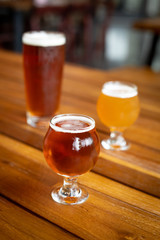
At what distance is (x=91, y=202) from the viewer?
55cm

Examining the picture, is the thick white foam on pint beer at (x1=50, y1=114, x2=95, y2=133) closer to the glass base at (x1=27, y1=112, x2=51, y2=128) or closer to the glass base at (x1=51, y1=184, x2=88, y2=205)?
the glass base at (x1=51, y1=184, x2=88, y2=205)

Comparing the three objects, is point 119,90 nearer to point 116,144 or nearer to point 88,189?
point 116,144

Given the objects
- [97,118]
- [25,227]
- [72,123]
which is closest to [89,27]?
[97,118]

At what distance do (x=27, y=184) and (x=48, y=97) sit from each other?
351mm

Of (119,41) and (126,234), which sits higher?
(126,234)

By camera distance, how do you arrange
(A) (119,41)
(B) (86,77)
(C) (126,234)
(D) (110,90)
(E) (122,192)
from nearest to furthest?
(C) (126,234), (E) (122,192), (D) (110,90), (B) (86,77), (A) (119,41)

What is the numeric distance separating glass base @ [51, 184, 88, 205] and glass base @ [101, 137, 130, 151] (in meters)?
0.19

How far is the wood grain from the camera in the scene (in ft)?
2.14

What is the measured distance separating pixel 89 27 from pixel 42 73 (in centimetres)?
427

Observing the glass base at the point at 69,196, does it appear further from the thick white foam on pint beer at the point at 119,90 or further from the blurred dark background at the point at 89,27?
the blurred dark background at the point at 89,27

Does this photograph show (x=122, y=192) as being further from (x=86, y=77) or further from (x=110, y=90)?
(x=86, y=77)

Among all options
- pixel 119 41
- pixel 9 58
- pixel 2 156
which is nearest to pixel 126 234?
pixel 2 156

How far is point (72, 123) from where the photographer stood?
0.59 meters

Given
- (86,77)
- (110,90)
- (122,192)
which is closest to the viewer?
(122,192)
